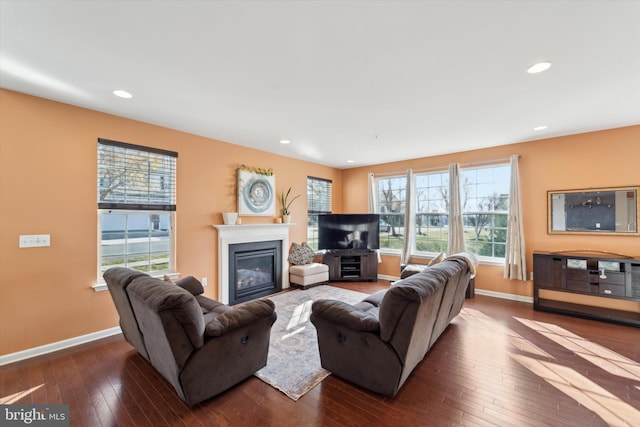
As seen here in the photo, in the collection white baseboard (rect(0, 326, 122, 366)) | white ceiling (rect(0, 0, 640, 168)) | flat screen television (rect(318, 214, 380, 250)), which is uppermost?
white ceiling (rect(0, 0, 640, 168))

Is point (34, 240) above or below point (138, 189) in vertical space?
below

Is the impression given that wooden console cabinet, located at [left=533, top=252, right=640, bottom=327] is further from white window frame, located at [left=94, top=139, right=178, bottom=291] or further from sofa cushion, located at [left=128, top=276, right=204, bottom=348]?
white window frame, located at [left=94, top=139, right=178, bottom=291]

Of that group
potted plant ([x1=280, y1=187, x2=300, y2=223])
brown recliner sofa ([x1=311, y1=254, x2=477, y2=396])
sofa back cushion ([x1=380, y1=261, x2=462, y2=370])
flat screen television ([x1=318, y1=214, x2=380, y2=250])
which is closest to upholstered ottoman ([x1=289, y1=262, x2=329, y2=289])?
flat screen television ([x1=318, y1=214, x2=380, y2=250])

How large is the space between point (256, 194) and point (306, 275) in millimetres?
1825

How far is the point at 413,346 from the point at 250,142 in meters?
3.79

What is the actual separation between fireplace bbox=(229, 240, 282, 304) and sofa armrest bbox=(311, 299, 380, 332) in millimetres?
2455

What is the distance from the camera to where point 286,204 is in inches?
215

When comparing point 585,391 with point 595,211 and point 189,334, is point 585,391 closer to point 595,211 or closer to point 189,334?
point 595,211

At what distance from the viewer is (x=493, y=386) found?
2.24m

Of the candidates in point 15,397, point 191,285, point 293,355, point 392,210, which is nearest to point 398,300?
point 293,355

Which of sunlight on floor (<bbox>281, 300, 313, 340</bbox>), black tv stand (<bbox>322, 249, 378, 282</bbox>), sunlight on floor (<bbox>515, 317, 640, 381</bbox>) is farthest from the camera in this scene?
black tv stand (<bbox>322, 249, 378, 282</bbox>)

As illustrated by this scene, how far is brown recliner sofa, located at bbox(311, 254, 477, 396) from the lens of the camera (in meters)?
1.97

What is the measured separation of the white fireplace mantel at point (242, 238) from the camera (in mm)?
4211

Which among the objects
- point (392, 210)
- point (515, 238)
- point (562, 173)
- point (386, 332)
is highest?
point (562, 173)
